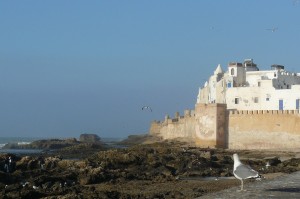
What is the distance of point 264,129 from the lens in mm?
35469

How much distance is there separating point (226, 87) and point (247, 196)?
39080 millimetres

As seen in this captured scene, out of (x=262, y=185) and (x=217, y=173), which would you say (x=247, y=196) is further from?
(x=217, y=173)

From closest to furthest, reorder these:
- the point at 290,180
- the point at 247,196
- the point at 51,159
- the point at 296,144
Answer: the point at 247,196 < the point at 290,180 < the point at 51,159 < the point at 296,144

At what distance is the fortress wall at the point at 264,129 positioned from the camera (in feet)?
113

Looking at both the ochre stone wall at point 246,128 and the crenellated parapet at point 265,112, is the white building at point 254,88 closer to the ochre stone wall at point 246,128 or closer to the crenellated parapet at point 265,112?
the crenellated parapet at point 265,112

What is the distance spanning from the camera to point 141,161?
74.5 feet

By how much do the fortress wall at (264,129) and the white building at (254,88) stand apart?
529 cm

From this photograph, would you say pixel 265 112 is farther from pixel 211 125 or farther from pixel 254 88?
pixel 254 88

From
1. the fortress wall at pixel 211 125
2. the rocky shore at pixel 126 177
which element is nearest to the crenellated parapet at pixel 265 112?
the fortress wall at pixel 211 125

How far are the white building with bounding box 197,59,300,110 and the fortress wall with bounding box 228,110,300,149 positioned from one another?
5288 millimetres

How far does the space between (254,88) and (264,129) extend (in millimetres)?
7753

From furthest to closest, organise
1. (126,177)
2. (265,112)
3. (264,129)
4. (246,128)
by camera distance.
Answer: (246,128)
(265,112)
(264,129)
(126,177)

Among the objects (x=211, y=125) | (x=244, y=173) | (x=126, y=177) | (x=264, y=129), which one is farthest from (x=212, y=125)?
(x=244, y=173)

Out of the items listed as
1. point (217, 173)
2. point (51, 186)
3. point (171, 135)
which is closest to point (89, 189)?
point (51, 186)
